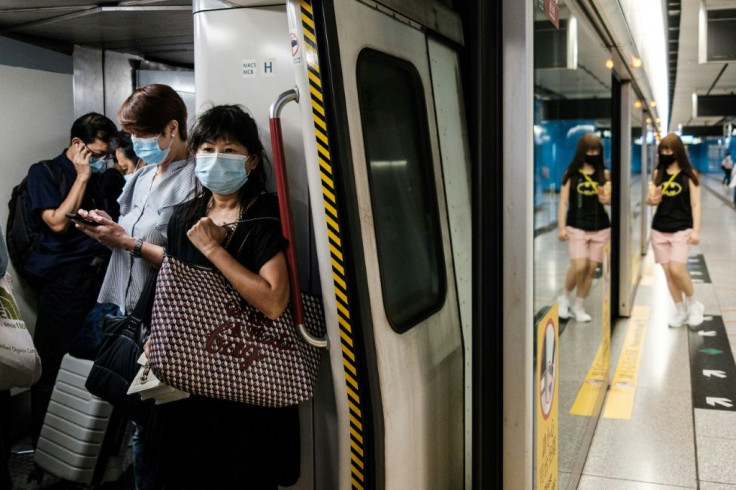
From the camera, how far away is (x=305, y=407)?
2.17 meters

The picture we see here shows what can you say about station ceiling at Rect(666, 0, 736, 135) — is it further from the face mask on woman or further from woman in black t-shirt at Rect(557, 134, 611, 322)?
woman in black t-shirt at Rect(557, 134, 611, 322)

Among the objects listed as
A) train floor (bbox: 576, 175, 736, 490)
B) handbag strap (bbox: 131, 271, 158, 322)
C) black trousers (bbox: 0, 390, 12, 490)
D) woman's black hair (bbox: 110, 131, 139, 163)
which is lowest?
train floor (bbox: 576, 175, 736, 490)

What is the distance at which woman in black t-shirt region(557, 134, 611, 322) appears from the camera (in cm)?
310

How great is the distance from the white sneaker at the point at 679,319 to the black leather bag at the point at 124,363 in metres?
5.66

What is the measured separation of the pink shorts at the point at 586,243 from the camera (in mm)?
3232

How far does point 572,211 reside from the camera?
3299 millimetres

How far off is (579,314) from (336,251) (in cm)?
206

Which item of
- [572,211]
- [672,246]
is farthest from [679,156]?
[572,211]

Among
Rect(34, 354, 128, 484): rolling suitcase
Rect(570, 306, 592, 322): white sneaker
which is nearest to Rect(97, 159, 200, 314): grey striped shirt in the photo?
Rect(34, 354, 128, 484): rolling suitcase

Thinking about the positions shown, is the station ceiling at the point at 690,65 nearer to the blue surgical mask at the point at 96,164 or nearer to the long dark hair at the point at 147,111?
the blue surgical mask at the point at 96,164

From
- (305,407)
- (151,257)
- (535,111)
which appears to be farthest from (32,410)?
(535,111)

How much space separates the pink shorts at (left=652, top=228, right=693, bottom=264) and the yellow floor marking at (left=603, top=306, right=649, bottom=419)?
73 cm

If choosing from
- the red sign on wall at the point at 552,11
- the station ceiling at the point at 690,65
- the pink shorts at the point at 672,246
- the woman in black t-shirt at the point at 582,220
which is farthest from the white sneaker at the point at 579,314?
the station ceiling at the point at 690,65

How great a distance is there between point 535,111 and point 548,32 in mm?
438
